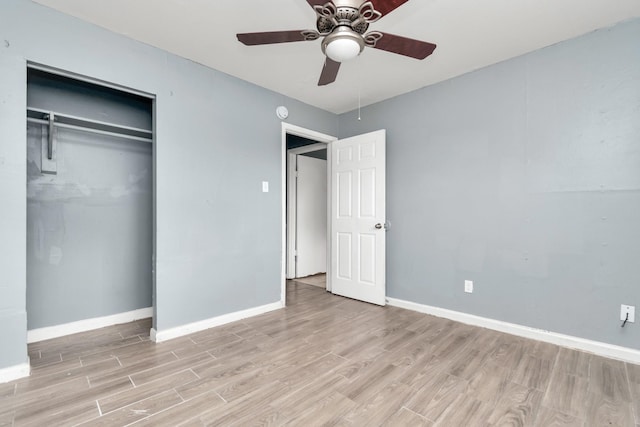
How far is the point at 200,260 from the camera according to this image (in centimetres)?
276

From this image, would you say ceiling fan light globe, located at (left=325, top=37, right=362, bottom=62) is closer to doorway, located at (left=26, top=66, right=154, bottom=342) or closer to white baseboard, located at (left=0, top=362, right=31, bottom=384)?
doorway, located at (left=26, top=66, right=154, bottom=342)

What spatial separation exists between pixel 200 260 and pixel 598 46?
377 centimetres

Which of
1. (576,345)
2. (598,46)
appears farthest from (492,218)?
(598,46)

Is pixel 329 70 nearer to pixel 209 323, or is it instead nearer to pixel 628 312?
pixel 209 323

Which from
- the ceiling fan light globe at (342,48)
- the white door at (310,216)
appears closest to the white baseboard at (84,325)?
the white door at (310,216)

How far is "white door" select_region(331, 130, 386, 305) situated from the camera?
3.50 meters

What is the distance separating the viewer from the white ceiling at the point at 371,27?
200cm

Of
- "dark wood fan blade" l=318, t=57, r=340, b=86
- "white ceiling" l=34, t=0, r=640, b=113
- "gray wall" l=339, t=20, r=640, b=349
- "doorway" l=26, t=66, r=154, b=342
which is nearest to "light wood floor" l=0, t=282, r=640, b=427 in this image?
"doorway" l=26, t=66, r=154, b=342

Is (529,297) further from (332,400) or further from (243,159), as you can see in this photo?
(243,159)

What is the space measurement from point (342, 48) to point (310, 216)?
3.65 m

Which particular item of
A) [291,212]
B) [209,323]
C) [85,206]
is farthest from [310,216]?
[85,206]

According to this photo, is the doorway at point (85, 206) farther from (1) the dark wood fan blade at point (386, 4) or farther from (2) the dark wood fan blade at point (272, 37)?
(1) the dark wood fan blade at point (386, 4)

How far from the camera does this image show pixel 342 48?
1589 millimetres

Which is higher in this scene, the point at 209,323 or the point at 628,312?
the point at 628,312
